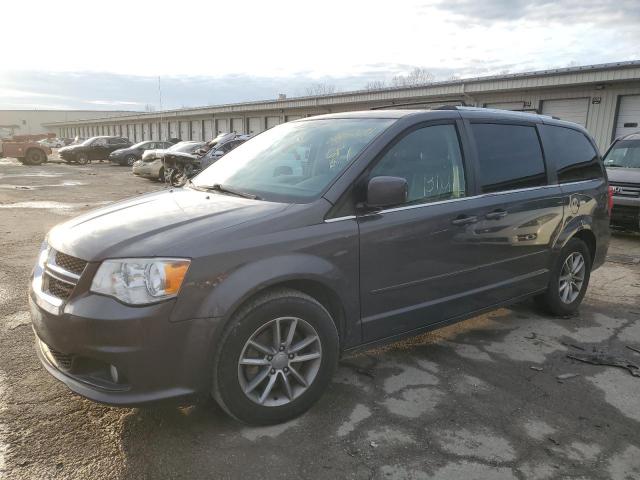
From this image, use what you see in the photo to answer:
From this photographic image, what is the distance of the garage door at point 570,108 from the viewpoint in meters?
17.7

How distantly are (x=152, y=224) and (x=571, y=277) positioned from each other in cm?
391

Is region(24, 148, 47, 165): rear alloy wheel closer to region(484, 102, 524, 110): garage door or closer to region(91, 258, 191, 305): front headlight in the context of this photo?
region(484, 102, 524, 110): garage door

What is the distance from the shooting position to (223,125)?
133ft

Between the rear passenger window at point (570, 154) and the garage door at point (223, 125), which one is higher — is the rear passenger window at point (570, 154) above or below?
below

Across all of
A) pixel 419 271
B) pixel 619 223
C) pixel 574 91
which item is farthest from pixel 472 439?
pixel 574 91

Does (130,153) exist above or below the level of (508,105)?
below

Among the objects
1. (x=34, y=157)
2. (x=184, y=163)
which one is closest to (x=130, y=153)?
(x=34, y=157)

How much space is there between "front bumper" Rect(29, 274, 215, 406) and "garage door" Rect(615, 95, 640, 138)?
1795cm

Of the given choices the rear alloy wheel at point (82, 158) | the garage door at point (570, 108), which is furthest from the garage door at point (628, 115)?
the rear alloy wheel at point (82, 158)

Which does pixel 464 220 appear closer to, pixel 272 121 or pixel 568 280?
pixel 568 280

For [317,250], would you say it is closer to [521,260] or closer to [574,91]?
[521,260]

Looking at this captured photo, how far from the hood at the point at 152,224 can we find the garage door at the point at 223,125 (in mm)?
38271

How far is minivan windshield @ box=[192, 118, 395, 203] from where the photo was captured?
3.16m

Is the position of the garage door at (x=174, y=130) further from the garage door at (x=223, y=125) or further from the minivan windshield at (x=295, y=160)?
the minivan windshield at (x=295, y=160)
